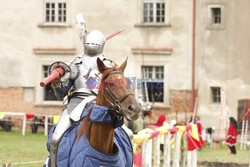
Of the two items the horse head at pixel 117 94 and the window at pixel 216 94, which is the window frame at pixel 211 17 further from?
the horse head at pixel 117 94

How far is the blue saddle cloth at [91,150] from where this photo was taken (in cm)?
1063

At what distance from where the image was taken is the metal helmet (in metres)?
12.5

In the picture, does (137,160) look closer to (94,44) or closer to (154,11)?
(94,44)

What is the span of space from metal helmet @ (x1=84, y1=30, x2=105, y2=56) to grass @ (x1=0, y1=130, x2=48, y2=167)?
7355 millimetres

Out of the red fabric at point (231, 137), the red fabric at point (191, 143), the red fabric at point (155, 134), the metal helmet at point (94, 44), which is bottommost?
the red fabric at point (231, 137)

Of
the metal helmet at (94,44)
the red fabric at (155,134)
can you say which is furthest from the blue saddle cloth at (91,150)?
the red fabric at (155,134)

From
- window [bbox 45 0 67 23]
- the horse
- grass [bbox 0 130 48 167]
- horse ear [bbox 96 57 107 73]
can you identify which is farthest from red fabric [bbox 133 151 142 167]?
window [bbox 45 0 67 23]

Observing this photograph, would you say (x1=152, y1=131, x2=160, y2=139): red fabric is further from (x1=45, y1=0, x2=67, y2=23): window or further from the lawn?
(x1=45, y1=0, x2=67, y2=23): window

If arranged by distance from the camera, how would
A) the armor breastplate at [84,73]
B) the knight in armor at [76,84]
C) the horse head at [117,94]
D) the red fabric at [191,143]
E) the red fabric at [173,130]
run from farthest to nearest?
the red fabric at [191,143]
the red fabric at [173,130]
the armor breastplate at [84,73]
the knight in armor at [76,84]
the horse head at [117,94]

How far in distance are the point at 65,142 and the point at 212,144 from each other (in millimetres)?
21945

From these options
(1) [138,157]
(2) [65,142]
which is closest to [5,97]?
(1) [138,157]

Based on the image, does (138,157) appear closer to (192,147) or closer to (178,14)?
(192,147)

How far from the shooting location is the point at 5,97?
131 ft

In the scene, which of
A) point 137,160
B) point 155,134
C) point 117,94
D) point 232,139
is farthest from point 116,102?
point 232,139
